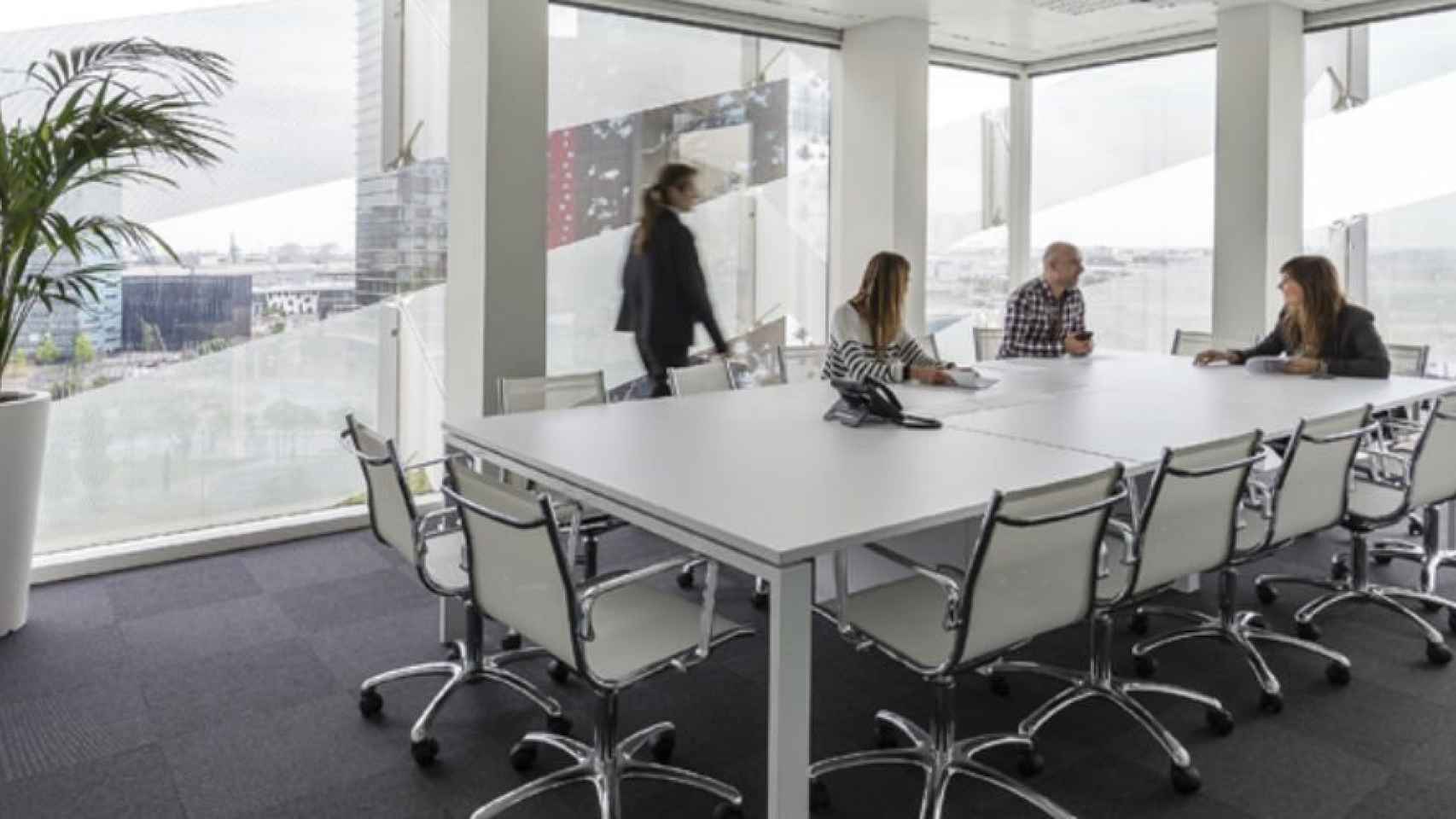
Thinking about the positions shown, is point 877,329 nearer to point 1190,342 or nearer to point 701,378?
point 701,378

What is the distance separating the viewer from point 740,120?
5.98 meters

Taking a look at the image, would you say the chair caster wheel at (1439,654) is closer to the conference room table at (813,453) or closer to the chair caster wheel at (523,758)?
the conference room table at (813,453)

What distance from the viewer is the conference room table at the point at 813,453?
6.27 feet

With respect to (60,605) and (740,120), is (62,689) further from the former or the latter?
(740,120)

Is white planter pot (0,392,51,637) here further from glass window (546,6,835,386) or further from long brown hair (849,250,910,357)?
long brown hair (849,250,910,357)

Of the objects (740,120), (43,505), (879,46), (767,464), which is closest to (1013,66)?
(879,46)

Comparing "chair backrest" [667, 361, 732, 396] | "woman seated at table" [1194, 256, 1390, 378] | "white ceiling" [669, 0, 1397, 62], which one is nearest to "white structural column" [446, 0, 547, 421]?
"chair backrest" [667, 361, 732, 396]

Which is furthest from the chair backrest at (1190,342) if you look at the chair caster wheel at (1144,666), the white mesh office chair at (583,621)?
the white mesh office chair at (583,621)

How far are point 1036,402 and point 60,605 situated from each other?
12.3 ft

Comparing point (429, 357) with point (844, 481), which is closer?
point (844, 481)

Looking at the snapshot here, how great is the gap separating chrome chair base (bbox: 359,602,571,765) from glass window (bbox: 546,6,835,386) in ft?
8.34

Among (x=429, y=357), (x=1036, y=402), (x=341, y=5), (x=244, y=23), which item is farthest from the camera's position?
(x=429, y=357)

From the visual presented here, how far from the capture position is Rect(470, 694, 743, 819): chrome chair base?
7.36 feet

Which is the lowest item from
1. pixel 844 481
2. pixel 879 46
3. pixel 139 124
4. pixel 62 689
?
pixel 62 689
